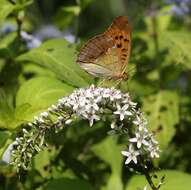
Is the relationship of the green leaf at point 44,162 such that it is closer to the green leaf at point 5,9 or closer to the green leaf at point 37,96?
the green leaf at point 37,96

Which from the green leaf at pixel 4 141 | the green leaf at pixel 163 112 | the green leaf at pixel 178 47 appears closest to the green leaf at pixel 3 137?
the green leaf at pixel 4 141

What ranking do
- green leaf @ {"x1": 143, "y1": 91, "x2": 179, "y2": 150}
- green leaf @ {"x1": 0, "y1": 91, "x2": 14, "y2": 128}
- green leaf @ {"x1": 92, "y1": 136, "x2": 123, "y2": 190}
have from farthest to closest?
green leaf @ {"x1": 143, "y1": 91, "x2": 179, "y2": 150} → green leaf @ {"x1": 92, "y1": 136, "x2": 123, "y2": 190} → green leaf @ {"x1": 0, "y1": 91, "x2": 14, "y2": 128}

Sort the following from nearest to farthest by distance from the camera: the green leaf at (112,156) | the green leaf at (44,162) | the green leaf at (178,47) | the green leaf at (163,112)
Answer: the green leaf at (44,162) < the green leaf at (112,156) < the green leaf at (163,112) < the green leaf at (178,47)

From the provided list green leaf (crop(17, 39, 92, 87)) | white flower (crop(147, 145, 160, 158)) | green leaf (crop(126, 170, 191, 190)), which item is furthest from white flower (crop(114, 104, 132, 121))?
green leaf (crop(126, 170, 191, 190))

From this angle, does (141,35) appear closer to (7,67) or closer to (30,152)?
(7,67)

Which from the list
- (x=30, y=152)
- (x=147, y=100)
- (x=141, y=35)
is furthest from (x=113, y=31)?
(x=141, y=35)

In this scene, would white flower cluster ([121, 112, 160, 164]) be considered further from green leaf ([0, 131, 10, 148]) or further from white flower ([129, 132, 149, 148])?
green leaf ([0, 131, 10, 148])

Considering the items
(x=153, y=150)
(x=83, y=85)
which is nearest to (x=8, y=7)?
(x=83, y=85)

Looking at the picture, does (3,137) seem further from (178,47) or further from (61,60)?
(178,47)

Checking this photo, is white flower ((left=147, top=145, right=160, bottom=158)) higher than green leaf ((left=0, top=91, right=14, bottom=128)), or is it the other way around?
green leaf ((left=0, top=91, right=14, bottom=128))
